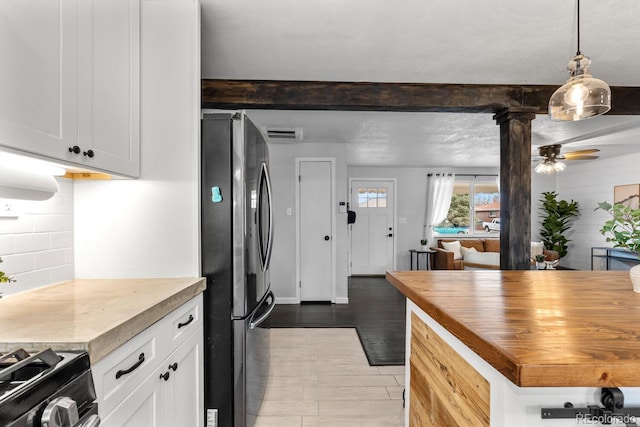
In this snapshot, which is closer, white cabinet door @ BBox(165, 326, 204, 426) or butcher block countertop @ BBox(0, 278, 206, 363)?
butcher block countertop @ BBox(0, 278, 206, 363)

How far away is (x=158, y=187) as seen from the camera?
5.79ft

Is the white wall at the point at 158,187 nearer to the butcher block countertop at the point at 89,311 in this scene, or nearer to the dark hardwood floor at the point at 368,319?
the butcher block countertop at the point at 89,311

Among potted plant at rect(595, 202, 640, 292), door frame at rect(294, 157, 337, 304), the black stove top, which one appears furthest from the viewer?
door frame at rect(294, 157, 337, 304)

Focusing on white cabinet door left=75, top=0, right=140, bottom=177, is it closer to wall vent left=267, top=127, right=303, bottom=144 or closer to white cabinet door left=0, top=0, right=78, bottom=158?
white cabinet door left=0, top=0, right=78, bottom=158

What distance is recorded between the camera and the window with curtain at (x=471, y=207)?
750cm

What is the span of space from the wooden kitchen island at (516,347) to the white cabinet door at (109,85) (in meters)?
1.41

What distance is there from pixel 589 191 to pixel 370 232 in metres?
4.35

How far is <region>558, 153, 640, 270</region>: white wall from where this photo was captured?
5941mm

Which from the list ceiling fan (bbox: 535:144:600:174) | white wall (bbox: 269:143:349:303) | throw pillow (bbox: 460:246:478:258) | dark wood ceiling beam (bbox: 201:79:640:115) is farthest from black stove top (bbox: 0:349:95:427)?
throw pillow (bbox: 460:246:478:258)

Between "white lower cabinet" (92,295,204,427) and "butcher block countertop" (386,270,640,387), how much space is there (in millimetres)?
991

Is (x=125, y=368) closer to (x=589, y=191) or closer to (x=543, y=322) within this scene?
(x=543, y=322)

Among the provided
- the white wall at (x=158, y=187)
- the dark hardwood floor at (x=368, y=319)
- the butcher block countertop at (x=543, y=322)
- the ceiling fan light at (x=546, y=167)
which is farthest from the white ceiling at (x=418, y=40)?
the dark hardwood floor at (x=368, y=319)

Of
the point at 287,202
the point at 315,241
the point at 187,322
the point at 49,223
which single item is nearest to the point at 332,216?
the point at 315,241

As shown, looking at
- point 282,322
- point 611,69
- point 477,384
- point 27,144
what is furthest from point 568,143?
point 27,144
